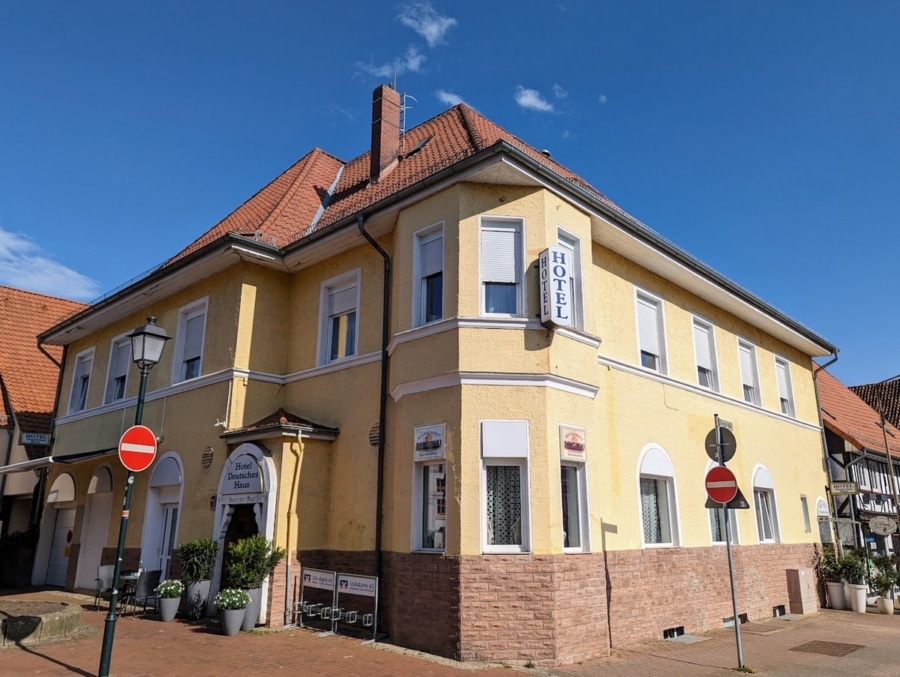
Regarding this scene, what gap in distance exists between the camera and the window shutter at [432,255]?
11.5 metres

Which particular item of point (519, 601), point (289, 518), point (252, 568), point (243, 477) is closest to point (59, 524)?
point (243, 477)

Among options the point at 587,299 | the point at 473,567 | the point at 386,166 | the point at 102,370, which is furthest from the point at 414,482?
the point at 102,370

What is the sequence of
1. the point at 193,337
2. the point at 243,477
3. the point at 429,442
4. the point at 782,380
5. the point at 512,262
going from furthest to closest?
1. the point at 782,380
2. the point at 193,337
3. the point at 243,477
4. the point at 512,262
5. the point at 429,442

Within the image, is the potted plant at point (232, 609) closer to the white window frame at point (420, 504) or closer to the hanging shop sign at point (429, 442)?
the white window frame at point (420, 504)

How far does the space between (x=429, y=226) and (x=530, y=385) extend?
3.26 m

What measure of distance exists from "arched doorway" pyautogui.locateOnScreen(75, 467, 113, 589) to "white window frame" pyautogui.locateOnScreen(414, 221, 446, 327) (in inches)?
413

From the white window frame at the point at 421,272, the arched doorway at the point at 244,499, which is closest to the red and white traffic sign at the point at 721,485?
the white window frame at the point at 421,272

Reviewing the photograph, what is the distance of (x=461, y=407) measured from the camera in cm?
1023

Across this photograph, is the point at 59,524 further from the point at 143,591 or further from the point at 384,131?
the point at 384,131

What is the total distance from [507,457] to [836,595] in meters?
13.0

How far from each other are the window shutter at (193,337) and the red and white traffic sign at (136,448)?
6.72 meters

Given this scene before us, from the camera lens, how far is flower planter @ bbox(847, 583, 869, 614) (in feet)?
56.9

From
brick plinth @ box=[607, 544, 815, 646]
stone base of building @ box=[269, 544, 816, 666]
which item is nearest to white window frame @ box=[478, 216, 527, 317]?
stone base of building @ box=[269, 544, 816, 666]

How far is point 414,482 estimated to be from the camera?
34.8ft
